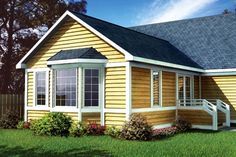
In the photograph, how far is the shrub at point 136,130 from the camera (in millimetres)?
14933

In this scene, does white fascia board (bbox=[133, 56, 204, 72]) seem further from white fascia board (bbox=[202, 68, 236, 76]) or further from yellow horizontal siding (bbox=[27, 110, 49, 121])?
yellow horizontal siding (bbox=[27, 110, 49, 121])

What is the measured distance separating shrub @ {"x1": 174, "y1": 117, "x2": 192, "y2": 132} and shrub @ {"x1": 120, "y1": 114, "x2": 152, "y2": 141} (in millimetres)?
3841

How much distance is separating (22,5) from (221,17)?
21.1m

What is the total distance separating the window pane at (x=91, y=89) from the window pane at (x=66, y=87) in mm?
668

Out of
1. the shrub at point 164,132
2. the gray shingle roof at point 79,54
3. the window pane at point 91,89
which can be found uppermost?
the gray shingle roof at point 79,54

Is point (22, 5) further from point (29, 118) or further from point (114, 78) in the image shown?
point (114, 78)

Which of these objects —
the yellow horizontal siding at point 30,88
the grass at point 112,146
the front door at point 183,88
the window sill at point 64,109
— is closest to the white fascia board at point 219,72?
the front door at point 183,88

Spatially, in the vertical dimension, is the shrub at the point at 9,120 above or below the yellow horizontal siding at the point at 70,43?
below

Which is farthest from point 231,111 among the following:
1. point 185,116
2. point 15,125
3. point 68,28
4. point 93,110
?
point 15,125

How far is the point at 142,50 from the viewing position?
1780 cm

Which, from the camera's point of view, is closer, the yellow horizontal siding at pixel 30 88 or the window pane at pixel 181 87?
the yellow horizontal siding at pixel 30 88

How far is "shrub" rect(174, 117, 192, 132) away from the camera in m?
18.6

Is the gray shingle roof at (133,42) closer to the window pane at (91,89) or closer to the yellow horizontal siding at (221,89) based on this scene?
the yellow horizontal siding at (221,89)

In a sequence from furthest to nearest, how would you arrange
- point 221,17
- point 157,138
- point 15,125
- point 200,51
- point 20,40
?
point 20,40
point 221,17
point 200,51
point 15,125
point 157,138
